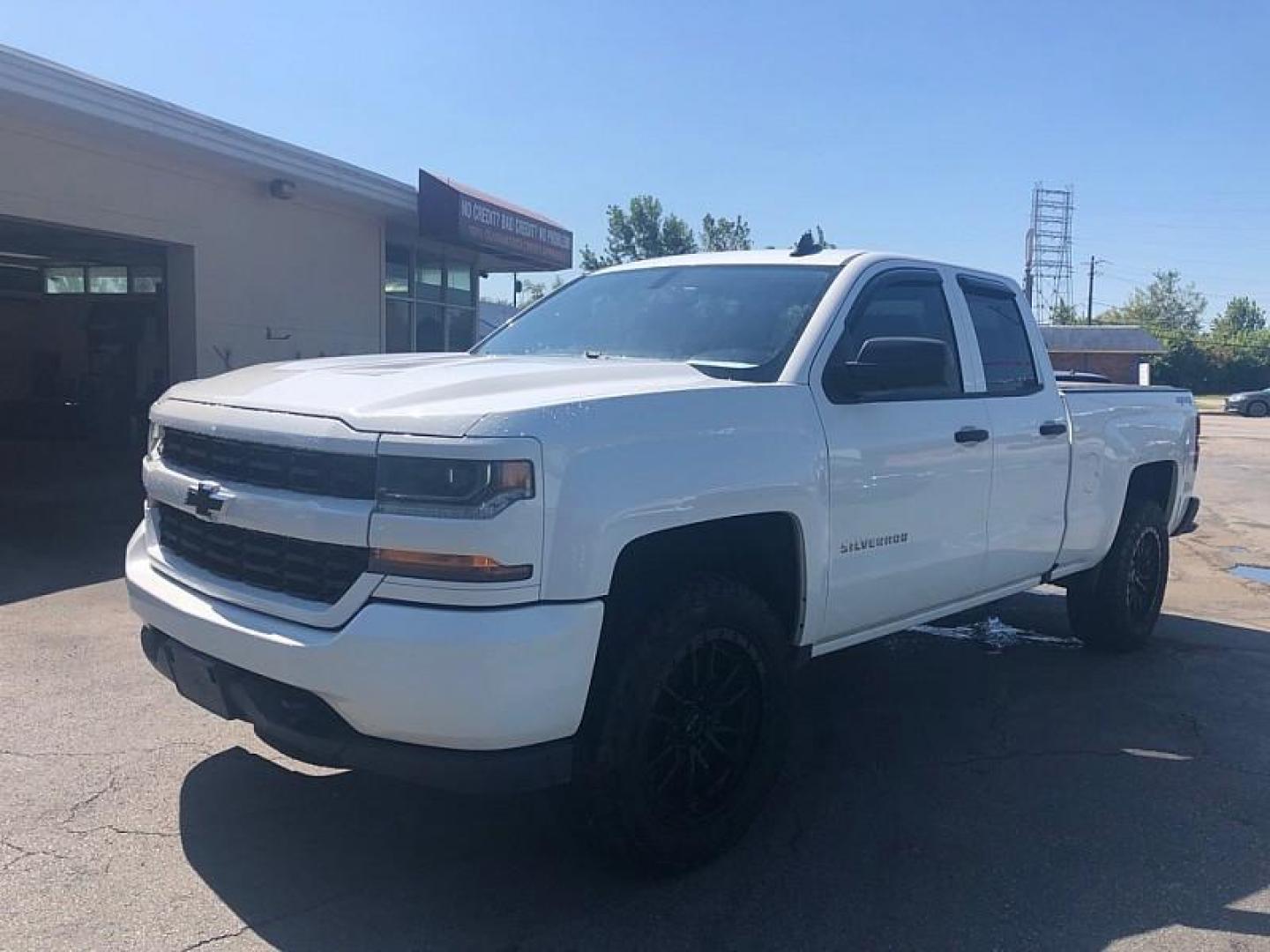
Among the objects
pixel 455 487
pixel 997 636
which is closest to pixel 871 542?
pixel 455 487

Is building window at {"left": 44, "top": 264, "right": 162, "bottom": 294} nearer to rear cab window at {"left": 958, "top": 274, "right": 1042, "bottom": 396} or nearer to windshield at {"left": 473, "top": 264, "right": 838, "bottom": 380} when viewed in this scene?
windshield at {"left": 473, "top": 264, "right": 838, "bottom": 380}

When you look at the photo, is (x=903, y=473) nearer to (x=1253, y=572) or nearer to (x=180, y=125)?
(x=1253, y=572)

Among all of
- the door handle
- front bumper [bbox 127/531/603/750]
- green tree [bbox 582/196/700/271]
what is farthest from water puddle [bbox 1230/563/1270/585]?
green tree [bbox 582/196/700/271]

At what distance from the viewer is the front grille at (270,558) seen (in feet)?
10.5

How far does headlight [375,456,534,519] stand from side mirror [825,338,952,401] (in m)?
1.55

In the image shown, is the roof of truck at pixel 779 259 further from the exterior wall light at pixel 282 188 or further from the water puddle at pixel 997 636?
the exterior wall light at pixel 282 188

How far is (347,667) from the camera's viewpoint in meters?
3.06

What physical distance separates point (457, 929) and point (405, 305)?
15.3 meters

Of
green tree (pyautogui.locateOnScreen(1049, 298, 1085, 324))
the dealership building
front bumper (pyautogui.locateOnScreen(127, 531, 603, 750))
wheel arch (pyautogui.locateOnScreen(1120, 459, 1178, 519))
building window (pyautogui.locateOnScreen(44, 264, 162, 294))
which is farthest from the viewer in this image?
green tree (pyautogui.locateOnScreen(1049, 298, 1085, 324))

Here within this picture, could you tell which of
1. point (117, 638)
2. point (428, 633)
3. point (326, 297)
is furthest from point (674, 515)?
point (326, 297)

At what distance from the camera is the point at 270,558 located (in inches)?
133

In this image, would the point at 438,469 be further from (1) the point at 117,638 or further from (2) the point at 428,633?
(1) the point at 117,638

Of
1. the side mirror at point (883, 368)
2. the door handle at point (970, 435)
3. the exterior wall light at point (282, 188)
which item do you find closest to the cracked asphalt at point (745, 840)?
the door handle at point (970, 435)

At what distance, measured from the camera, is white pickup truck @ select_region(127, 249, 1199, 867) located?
3.04m
